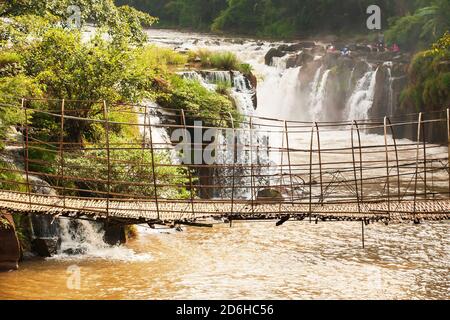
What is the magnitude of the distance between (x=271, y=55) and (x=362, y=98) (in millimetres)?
4618

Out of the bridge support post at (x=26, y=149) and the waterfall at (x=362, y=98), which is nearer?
the bridge support post at (x=26, y=149)

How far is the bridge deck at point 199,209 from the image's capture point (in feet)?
35.9

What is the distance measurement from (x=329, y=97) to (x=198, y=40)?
7.44 metres

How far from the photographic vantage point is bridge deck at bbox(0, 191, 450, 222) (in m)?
10.9

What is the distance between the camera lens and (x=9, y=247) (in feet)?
38.3

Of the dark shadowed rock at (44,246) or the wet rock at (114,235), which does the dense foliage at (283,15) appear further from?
the dark shadowed rock at (44,246)

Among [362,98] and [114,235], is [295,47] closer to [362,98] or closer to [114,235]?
[362,98]

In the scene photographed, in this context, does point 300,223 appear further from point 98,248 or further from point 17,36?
point 17,36

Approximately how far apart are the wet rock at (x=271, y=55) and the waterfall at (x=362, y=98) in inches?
151

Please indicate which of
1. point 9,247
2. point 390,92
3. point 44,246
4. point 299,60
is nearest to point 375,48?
point 299,60

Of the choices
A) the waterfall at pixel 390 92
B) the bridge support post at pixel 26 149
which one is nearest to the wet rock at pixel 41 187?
the bridge support post at pixel 26 149

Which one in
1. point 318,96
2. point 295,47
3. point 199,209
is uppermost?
point 295,47
